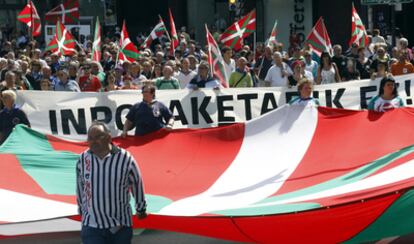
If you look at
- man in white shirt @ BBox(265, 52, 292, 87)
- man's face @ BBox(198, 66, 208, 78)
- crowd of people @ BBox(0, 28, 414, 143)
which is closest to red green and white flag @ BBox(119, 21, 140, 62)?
crowd of people @ BBox(0, 28, 414, 143)

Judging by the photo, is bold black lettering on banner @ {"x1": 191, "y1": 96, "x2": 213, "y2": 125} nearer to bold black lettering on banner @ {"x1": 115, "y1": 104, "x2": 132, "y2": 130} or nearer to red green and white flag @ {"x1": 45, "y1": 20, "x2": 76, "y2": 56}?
bold black lettering on banner @ {"x1": 115, "y1": 104, "x2": 132, "y2": 130}

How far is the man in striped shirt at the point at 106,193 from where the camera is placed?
672 centimetres

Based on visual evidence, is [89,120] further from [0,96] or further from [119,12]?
[119,12]

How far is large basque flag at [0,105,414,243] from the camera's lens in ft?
25.7

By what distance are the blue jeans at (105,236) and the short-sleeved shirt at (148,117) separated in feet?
14.3

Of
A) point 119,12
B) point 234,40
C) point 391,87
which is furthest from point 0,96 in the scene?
point 119,12

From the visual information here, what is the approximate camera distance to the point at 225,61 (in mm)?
16609

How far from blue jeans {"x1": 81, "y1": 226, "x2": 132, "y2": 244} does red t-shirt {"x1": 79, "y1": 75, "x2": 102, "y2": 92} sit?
342 inches

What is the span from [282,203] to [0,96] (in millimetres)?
5205

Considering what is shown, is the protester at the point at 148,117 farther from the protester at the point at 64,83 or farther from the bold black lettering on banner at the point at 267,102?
the protester at the point at 64,83

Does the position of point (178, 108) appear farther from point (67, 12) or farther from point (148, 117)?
point (67, 12)

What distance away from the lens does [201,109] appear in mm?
13727

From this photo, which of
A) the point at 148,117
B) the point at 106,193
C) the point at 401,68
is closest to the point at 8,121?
the point at 148,117

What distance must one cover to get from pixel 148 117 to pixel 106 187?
457cm
